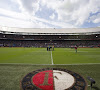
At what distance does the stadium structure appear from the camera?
53431 mm

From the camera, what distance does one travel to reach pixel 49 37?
57.5 meters

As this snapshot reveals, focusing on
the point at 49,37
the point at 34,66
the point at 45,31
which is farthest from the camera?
the point at 45,31

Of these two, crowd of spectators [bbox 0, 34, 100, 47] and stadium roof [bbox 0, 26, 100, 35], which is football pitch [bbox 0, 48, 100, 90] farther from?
stadium roof [bbox 0, 26, 100, 35]

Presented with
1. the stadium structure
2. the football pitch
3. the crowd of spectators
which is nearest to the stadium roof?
the stadium structure

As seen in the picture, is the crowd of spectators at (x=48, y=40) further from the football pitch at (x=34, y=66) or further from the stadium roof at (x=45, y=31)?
the football pitch at (x=34, y=66)

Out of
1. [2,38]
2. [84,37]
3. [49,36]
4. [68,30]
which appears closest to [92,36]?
[84,37]

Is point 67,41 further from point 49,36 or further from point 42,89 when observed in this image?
Answer: point 42,89

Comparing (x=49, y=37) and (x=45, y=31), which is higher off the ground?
(x=45, y=31)

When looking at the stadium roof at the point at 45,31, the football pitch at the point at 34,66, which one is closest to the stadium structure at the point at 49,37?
the stadium roof at the point at 45,31

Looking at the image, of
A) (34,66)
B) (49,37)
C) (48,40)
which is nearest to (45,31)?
(49,37)

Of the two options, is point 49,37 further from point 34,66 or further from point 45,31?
point 34,66

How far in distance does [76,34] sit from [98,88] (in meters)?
57.3

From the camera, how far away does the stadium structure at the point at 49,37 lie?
175ft

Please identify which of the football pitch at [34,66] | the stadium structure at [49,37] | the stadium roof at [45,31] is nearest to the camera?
the football pitch at [34,66]
